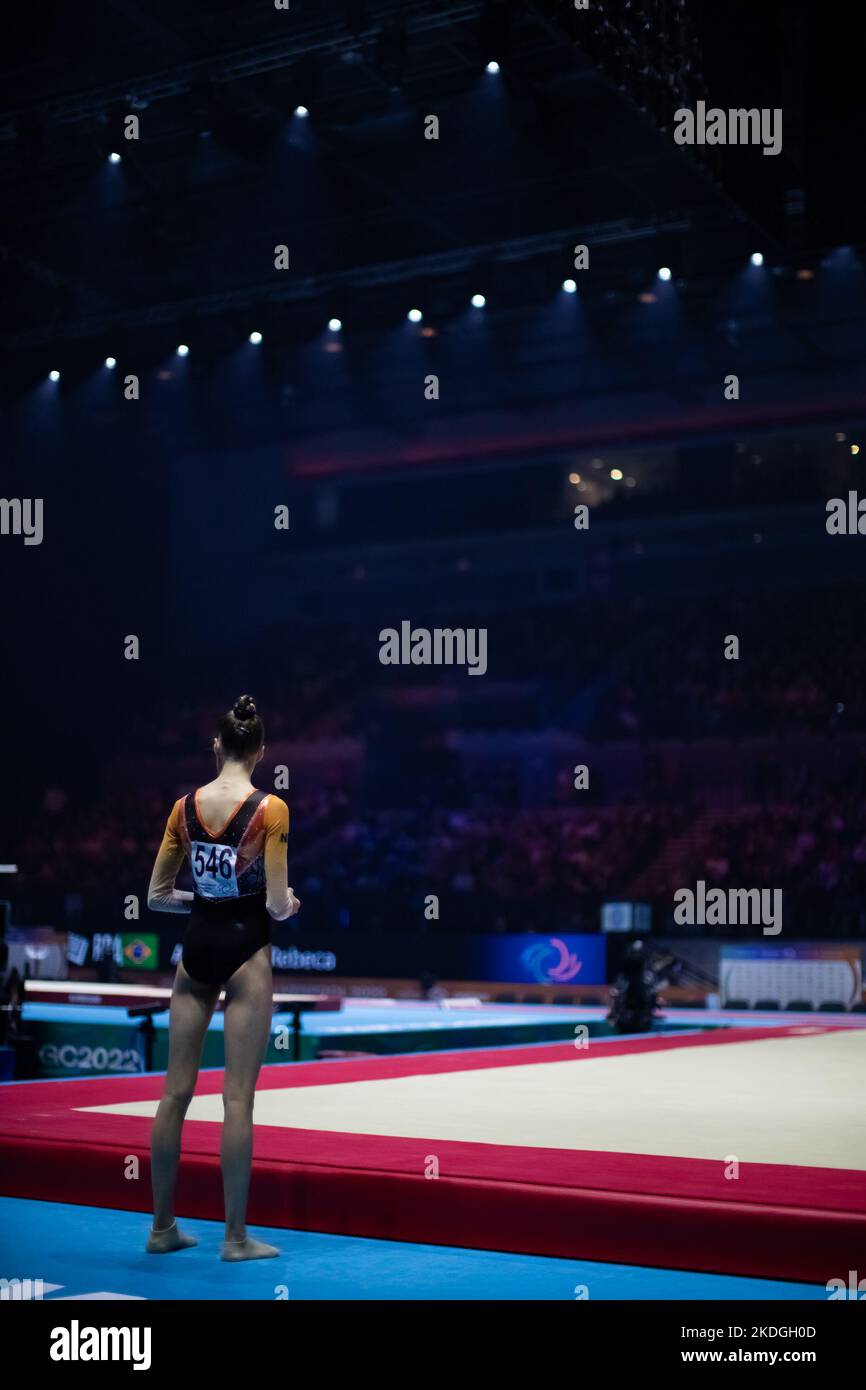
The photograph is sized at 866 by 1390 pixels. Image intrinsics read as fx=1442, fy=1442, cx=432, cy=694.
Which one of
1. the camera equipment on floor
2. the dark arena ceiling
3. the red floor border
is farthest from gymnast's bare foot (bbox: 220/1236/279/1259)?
the dark arena ceiling

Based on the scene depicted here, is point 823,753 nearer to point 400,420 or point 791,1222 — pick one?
point 400,420

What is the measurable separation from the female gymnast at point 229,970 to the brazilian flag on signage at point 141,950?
51.5ft

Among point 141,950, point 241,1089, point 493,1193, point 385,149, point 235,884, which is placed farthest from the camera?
point 141,950

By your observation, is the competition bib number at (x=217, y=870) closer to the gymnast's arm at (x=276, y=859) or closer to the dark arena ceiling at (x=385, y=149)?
the gymnast's arm at (x=276, y=859)

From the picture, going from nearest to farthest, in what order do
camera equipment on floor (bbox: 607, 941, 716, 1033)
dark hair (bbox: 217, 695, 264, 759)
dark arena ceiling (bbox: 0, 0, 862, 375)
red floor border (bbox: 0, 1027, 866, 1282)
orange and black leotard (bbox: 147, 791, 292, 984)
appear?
red floor border (bbox: 0, 1027, 866, 1282)
orange and black leotard (bbox: 147, 791, 292, 984)
dark hair (bbox: 217, 695, 264, 759)
camera equipment on floor (bbox: 607, 941, 716, 1033)
dark arena ceiling (bbox: 0, 0, 862, 375)

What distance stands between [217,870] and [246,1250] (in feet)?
3.29

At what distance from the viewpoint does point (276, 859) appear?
12.8 ft

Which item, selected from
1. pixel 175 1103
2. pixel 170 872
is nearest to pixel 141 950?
pixel 170 872

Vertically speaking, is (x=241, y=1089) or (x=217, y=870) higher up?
(x=217, y=870)

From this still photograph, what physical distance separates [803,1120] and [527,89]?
10357 millimetres

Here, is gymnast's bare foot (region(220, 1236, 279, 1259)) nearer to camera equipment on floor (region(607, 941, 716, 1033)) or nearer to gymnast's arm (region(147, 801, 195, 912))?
gymnast's arm (region(147, 801, 195, 912))

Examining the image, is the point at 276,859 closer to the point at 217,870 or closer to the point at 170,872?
the point at 217,870

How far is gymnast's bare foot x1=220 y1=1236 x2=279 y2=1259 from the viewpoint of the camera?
380 cm
